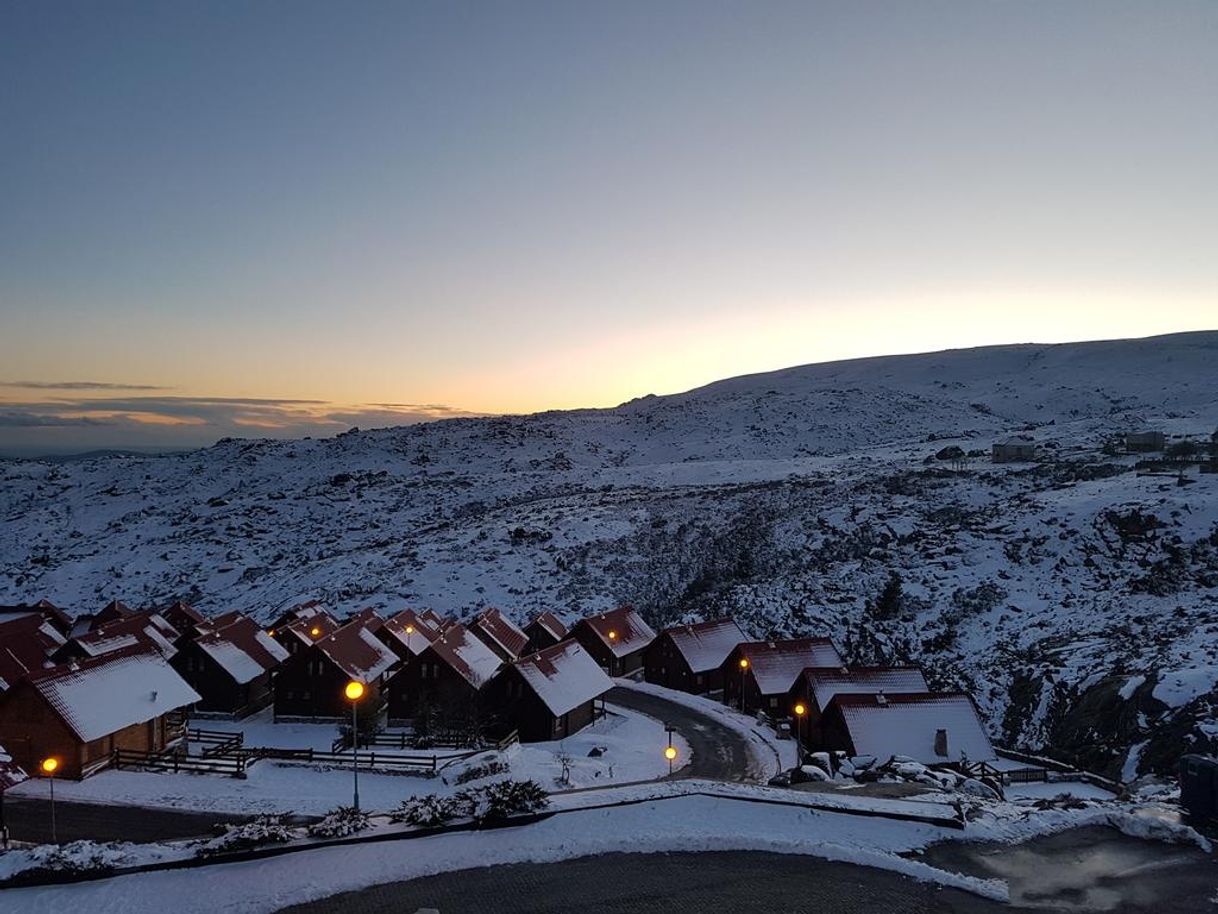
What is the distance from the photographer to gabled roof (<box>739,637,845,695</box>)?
146 feet

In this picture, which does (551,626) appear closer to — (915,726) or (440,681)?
(440,681)

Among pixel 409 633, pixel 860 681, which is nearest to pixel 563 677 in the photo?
pixel 409 633

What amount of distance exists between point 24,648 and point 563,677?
2638 cm

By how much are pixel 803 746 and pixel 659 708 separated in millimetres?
10254

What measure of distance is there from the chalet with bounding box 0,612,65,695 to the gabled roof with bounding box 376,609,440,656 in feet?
55.3

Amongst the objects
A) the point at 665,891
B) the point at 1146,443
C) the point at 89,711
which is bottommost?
the point at 89,711

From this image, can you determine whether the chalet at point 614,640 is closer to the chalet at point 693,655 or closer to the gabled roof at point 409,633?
the chalet at point 693,655

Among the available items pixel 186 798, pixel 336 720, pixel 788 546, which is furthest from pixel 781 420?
pixel 186 798

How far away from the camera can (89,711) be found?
100 ft

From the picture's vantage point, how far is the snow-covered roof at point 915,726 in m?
34.8

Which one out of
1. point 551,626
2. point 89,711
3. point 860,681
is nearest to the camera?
point 89,711

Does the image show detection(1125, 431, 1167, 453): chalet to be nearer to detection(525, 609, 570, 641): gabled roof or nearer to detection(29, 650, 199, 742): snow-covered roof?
detection(525, 609, 570, 641): gabled roof

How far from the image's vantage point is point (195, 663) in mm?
43125

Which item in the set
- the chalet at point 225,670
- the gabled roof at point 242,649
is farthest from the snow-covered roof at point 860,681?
the chalet at point 225,670
